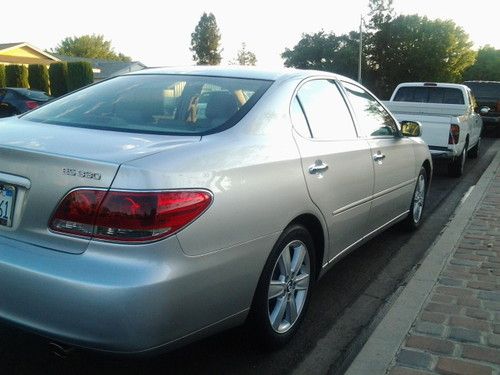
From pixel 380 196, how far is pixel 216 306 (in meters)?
2.28

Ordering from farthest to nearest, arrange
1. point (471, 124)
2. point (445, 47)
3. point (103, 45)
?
point (103, 45) → point (445, 47) → point (471, 124)

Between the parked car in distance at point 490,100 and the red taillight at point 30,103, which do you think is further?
the parked car in distance at point 490,100

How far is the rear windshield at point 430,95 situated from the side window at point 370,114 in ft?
21.9

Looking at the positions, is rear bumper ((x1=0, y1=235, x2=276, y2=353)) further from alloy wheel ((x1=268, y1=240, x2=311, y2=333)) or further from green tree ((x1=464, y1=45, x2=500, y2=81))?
green tree ((x1=464, y1=45, x2=500, y2=81))

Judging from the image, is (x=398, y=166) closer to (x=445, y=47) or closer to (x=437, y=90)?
(x=437, y=90)

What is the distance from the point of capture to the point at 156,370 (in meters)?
2.90

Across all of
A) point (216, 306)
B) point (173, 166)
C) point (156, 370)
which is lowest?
point (156, 370)

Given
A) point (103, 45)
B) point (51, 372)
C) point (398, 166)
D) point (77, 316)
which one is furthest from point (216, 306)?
point (103, 45)

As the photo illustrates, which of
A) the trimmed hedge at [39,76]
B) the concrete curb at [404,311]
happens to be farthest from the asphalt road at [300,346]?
the trimmed hedge at [39,76]

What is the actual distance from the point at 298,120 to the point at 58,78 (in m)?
37.7

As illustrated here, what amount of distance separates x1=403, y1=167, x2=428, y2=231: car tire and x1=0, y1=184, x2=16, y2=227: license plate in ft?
13.5

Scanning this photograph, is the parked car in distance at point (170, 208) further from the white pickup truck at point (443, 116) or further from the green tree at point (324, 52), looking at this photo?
the green tree at point (324, 52)

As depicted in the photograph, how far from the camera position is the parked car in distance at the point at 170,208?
2.22m

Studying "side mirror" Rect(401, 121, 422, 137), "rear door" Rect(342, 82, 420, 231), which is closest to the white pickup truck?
"side mirror" Rect(401, 121, 422, 137)
